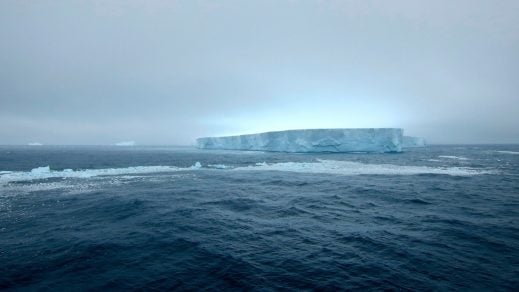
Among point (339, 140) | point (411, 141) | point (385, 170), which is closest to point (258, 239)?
point (385, 170)

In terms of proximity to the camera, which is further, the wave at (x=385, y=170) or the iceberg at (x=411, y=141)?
the iceberg at (x=411, y=141)

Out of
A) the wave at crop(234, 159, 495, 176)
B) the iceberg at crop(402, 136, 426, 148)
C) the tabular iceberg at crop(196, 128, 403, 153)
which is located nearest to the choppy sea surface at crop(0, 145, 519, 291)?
the wave at crop(234, 159, 495, 176)

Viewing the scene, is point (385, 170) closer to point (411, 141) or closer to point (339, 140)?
point (339, 140)

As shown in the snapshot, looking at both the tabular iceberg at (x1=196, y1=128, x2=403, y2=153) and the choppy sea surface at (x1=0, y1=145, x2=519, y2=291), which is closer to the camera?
the choppy sea surface at (x1=0, y1=145, x2=519, y2=291)

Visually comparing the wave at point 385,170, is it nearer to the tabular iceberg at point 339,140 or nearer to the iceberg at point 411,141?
the tabular iceberg at point 339,140

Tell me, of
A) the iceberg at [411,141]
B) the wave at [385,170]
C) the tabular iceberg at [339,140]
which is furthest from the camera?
the iceberg at [411,141]

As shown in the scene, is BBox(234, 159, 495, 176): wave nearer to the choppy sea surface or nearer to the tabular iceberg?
the choppy sea surface

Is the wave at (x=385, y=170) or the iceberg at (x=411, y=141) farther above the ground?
the iceberg at (x=411, y=141)

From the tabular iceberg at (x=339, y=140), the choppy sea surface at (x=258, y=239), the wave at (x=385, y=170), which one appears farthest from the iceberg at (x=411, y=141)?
the choppy sea surface at (x=258, y=239)

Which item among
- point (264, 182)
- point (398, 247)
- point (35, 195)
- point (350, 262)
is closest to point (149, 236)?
point (350, 262)

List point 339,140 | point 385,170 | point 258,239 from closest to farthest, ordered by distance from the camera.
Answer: point 258,239
point 385,170
point 339,140

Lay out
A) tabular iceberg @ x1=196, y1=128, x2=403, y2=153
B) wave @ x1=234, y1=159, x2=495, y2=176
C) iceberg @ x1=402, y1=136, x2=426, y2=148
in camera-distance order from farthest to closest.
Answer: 1. iceberg @ x1=402, y1=136, x2=426, y2=148
2. tabular iceberg @ x1=196, y1=128, x2=403, y2=153
3. wave @ x1=234, y1=159, x2=495, y2=176

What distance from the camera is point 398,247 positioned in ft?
27.5

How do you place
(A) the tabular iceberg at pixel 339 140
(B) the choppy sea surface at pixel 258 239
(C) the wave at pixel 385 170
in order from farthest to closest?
(A) the tabular iceberg at pixel 339 140, (C) the wave at pixel 385 170, (B) the choppy sea surface at pixel 258 239
